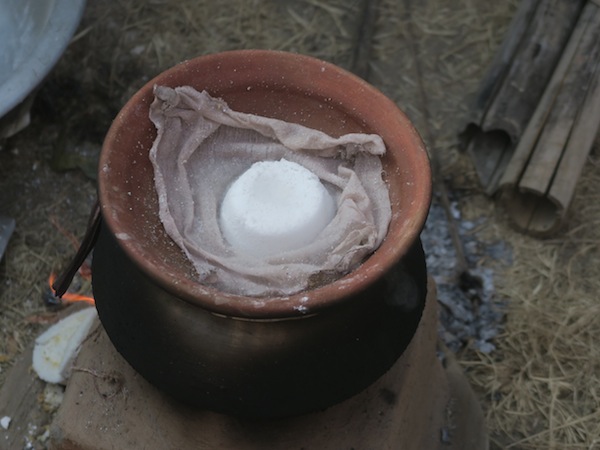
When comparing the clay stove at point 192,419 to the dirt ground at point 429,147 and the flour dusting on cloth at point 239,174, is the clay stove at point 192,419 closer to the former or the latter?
the flour dusting on cloth at point 239,174

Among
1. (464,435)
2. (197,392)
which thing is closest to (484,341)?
(464,435)

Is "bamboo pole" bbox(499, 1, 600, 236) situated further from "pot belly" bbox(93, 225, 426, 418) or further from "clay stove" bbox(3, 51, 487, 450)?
"pot belly" bbox(93, 225, 426, 418)

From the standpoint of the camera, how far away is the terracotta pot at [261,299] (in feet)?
4.41

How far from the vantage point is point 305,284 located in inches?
53.2

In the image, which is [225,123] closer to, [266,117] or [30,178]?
[266,117]

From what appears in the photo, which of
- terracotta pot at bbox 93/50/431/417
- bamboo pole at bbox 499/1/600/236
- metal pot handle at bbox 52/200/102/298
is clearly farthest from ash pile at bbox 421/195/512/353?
metal pot handle at bbox 52/200/102/298

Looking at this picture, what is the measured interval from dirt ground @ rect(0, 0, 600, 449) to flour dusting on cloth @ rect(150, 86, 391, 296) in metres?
1.09

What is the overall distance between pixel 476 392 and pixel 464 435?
316 mm

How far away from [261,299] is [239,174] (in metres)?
0.43

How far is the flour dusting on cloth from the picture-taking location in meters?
1.37

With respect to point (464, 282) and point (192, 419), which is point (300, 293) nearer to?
point (192, 419)

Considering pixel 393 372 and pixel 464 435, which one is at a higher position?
pixel 393 372

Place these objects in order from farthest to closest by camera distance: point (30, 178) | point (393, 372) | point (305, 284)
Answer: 1. point (30, 178)
2. point (393, 372)
3. point (305, 284)

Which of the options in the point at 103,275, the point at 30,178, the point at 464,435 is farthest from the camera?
the point at 30,178
